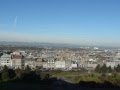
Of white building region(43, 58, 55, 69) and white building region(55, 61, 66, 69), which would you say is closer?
white building region(43, 58, 55, 69)

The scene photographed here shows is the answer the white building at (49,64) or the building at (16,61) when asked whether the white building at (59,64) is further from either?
the building at (16,61)

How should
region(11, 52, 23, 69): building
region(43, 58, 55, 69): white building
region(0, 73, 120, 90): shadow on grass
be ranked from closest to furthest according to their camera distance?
region(0, 73, 120, 90): shadow on grass, region(11, 52, 23, 69): building, region(43, 58, 55, 69): white building

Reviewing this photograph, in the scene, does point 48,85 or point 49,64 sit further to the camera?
point 49,64

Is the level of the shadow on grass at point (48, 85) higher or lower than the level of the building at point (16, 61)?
lower

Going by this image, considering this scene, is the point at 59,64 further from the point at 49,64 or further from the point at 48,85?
the point at 48,85

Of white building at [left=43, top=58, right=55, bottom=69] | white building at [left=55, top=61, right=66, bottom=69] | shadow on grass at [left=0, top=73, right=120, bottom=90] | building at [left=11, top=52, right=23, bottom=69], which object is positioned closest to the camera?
shadow on grass at [left=0, top=73, right=120, bottom=90]

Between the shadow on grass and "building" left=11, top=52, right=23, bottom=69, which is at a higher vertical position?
"building" left=11, top=52, right=23, bottom=69

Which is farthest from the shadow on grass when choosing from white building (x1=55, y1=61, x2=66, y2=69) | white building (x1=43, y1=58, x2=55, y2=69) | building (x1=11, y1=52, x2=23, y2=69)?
white building (x1=55, y1=61, x2=66, y2=69)

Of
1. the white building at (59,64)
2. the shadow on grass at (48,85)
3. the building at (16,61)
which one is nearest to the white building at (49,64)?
the white building at (59,64)

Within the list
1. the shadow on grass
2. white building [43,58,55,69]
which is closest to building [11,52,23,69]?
white building [43,58,55,69]

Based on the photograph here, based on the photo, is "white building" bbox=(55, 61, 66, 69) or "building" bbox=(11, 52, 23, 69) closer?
"building" bbox=(11, 52, 23, 69)

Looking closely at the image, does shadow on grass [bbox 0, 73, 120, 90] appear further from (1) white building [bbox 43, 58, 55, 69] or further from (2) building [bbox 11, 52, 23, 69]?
(1) white building [bbox 43, 58, 55, 69]

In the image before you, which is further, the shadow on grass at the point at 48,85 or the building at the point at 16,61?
the building at the point at 16,61

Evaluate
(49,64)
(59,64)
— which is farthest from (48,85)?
(59,64)
